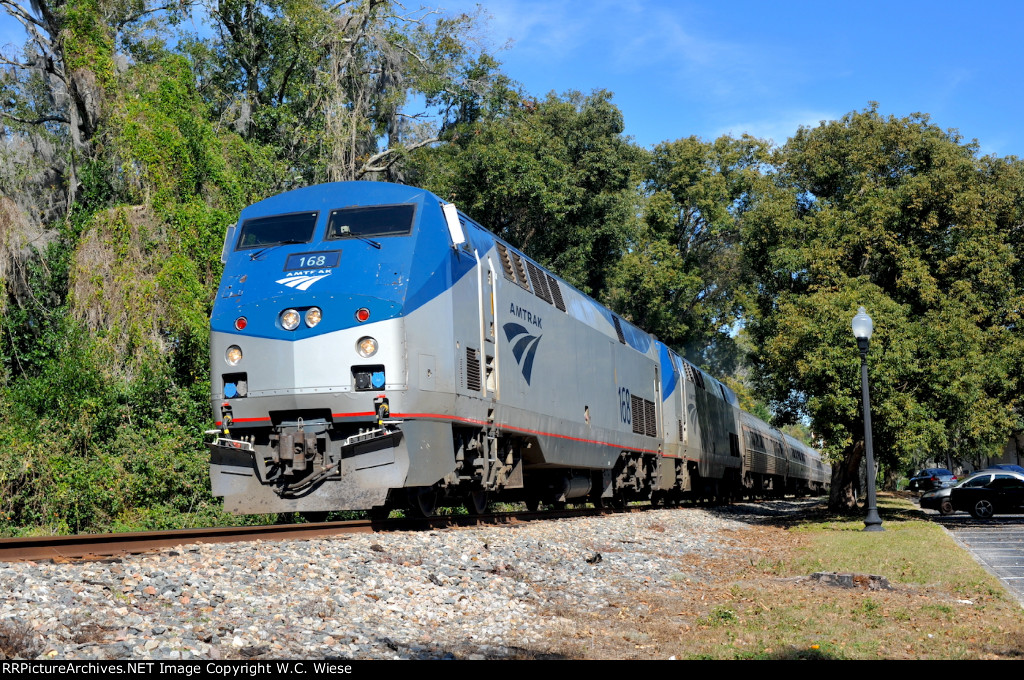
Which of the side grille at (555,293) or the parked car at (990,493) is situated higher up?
the side grille at (555,293)

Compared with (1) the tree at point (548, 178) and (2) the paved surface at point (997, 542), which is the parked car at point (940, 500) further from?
(1) the tree at point (548, 178)

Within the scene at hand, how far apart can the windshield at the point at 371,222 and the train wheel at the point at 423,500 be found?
3486 mm

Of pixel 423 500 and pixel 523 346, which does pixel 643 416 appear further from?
pixel 423 500

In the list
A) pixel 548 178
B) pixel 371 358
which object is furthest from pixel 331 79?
pixel 371 358

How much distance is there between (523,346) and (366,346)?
14.2ft

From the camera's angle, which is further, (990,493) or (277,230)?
(990,493)

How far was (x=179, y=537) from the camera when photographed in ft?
35.0

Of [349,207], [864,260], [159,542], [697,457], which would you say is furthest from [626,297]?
[159,542]

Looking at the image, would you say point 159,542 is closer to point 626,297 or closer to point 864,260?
point 864,260

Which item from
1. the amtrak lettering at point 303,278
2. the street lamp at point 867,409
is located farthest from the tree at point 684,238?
the amtrak lettering at point 303,278

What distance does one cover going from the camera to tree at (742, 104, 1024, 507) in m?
20.2

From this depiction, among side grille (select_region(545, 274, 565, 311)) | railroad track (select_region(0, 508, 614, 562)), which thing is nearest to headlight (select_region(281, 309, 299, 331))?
railroad track (select_region(0, 508, 614, 562))

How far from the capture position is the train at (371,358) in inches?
427

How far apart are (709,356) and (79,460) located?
2018 inches
